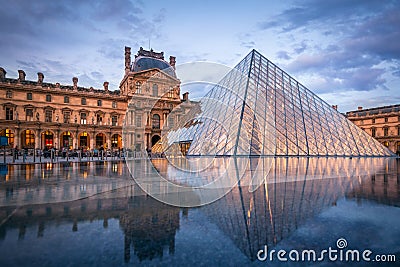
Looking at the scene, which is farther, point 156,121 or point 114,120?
point 156,121

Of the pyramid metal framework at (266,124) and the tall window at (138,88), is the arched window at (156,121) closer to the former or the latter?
the tall window at (138,88)

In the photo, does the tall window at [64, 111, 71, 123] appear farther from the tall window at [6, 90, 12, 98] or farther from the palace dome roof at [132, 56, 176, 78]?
the palace dome roof at [132, 56, 176, 78]

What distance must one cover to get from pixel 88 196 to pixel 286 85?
84.3 ft

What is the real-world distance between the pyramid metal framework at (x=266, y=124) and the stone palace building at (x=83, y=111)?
10634 mm

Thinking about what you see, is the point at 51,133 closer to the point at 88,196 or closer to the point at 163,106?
the point at 163,106

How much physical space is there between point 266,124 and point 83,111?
107ft

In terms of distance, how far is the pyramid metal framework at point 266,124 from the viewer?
21.8 meters

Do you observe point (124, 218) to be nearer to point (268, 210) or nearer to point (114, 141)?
point (268, 210)

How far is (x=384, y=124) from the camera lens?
5178 centimetres

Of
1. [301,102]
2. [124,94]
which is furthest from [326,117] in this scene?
[124,94]

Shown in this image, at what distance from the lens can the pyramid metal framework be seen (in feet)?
71.7

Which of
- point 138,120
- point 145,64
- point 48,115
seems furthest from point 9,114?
point 145,64

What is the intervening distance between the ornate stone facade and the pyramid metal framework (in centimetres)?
2743

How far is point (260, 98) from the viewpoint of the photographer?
76.7ft
